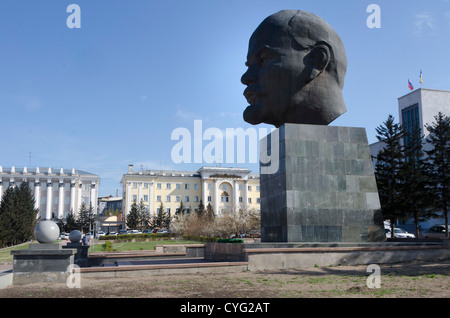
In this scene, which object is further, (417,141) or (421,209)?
(417,141)

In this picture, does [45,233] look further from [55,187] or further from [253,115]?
[55,187]

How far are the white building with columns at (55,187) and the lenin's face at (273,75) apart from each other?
73861 millimetres

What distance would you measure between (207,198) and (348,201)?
235 feet

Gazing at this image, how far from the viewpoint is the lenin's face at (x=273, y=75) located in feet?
41.5

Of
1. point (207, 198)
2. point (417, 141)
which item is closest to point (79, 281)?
point (417, 141)

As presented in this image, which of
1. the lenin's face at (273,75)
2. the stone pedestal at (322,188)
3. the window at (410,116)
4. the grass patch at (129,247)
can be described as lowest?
the grass patch at (129,247)

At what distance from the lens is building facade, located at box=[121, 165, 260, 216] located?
80.4 meters

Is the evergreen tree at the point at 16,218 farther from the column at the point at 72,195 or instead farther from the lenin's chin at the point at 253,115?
the column at the point at 72,195

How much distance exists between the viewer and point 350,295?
22.8 ft

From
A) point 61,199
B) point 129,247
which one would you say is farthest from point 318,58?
point 61,199

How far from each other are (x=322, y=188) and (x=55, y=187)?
81770mm

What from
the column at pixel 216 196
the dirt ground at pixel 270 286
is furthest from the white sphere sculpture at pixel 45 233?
the column at pixel 216 196

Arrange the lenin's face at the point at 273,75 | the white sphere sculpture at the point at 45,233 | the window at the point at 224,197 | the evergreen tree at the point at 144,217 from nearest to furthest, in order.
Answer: the white sphere sculpture at the point at 45,233, the lenin's face at the point at 273,75, the evergreen tree at the point at 144,217, the window at the point at 224,197
